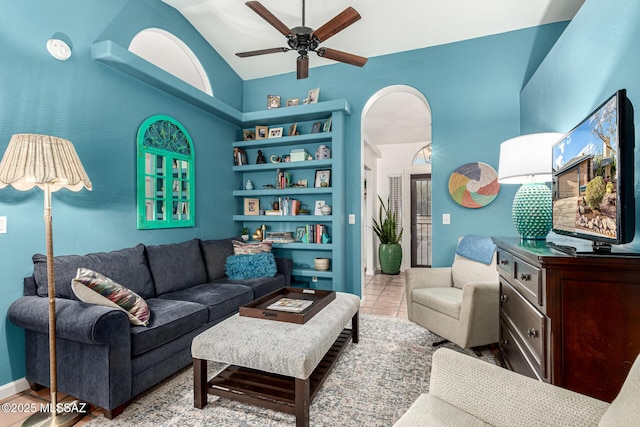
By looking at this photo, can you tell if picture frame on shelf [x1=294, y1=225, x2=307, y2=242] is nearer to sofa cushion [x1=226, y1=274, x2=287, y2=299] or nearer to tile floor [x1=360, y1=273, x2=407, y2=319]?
sofa cushion [x1=226, y1=274, x2=287, y2=299]

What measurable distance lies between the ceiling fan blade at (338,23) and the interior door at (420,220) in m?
4.27

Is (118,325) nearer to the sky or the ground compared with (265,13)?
nearer to the ground

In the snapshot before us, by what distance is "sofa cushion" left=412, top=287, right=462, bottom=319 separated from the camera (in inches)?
92.0

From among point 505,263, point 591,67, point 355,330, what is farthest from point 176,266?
point 591,67

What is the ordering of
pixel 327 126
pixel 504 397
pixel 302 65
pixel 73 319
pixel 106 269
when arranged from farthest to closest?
pixel 327 126 < pixel 302 65 < pixel 106 269 < pixel 73 319 < pixel 504 397

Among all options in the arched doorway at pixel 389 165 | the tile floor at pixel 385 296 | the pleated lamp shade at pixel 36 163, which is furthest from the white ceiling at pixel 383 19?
the tile floor at pixel 385 296

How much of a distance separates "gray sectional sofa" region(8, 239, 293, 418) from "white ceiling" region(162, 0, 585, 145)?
259 cm

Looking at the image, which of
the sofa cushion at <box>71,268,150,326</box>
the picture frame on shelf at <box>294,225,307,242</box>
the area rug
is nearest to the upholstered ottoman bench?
the area rug

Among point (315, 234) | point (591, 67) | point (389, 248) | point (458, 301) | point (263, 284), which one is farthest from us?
point (389, 248)

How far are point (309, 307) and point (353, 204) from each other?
2006 mm

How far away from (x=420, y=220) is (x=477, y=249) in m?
3.54

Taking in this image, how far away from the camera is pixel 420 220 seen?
6.25 metres

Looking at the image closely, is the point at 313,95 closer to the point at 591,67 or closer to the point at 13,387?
the point at 591,67

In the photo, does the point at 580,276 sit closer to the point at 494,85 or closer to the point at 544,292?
the point at 544,292
